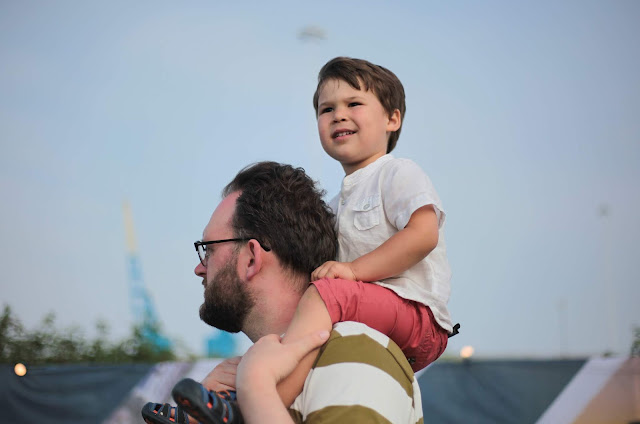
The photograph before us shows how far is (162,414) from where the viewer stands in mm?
1825

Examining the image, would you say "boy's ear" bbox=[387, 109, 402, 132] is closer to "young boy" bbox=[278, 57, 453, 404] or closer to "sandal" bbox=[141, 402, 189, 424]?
"young boy" bbox=[278, 57, 453, 404]

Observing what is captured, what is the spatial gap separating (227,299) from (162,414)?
33cm

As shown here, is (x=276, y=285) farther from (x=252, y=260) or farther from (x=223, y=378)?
(x=223, y=378)

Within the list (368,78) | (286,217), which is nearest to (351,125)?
(368,78)

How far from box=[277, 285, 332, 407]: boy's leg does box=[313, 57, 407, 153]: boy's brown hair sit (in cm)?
83

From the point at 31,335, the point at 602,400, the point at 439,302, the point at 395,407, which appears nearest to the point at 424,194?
the point at 439,302

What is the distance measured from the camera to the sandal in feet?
5.94

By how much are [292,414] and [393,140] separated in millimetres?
1180

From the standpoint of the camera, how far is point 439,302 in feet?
6.48

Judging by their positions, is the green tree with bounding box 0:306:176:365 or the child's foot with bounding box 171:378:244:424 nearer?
the child's foot with bounding box 171:378:244:424

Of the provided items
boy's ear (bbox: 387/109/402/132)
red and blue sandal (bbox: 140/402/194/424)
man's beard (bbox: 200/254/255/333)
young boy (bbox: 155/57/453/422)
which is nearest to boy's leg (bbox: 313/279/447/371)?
young boy (bbox: 155/57/453/422)

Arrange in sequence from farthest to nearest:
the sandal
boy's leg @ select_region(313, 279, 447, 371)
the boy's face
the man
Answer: the boy's face, the sandal, boy's leg @ select_region(313, 279, 447, 371), the man

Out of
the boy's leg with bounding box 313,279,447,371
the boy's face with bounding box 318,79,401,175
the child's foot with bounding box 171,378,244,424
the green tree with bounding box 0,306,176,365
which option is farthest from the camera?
the green tree with bounding box 0,306,176,365

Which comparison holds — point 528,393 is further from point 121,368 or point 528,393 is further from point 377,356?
point 377,356
